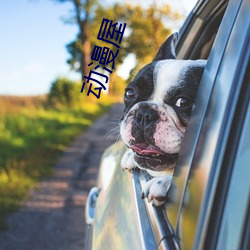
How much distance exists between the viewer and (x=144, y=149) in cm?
168

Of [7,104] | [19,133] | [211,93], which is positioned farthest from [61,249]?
[7,104]

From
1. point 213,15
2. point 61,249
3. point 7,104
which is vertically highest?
point 213,15

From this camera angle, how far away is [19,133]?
392 inches

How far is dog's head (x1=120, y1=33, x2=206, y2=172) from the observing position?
63.9 inches

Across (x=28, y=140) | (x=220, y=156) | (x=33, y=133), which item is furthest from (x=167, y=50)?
(x=33, y=133)

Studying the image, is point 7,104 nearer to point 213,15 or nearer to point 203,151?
point 213,15

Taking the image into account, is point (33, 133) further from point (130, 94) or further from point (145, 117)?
point (145, 117)

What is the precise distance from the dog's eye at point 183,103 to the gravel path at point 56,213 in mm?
1524

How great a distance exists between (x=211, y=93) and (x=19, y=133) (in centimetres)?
899

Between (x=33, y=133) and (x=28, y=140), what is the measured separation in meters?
0.82

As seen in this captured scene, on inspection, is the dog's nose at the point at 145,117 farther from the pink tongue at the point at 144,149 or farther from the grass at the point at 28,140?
the grass at the point at 28,140

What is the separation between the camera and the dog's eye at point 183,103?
5.42ft

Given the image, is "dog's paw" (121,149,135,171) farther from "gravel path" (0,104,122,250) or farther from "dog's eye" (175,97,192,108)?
"gravel path" (0,104,122,250)

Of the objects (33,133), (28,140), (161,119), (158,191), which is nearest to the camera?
(158,191)
